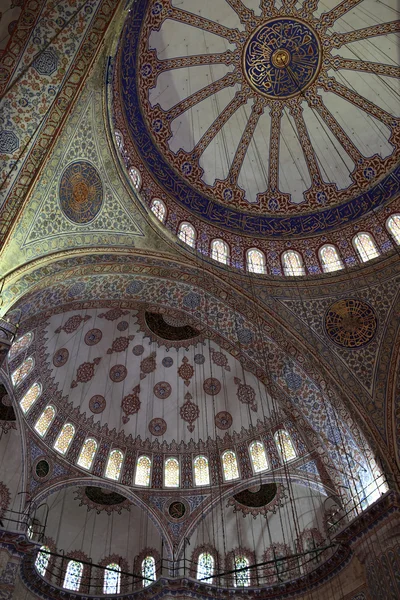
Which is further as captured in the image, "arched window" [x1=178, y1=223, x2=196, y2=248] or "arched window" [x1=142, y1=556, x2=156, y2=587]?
"arched window" [x1=142, y1=556, x2=156, y2=587]

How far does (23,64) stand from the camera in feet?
24.3

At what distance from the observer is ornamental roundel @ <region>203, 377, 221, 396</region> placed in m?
13.6

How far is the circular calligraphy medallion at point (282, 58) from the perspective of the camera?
11867mm

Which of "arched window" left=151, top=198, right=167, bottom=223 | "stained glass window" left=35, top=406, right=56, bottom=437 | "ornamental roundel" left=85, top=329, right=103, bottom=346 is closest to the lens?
"arched window" left=151, top=198, right=167, bottom=223

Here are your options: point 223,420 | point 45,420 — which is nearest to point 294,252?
point 223,420

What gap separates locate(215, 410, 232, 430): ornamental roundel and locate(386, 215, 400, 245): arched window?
648 cm

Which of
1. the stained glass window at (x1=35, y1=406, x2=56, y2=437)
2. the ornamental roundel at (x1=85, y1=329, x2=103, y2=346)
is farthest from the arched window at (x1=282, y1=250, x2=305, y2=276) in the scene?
the stained glass window at (x1=35, y1=406, x2=56, y2=437)

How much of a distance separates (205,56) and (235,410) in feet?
30.6

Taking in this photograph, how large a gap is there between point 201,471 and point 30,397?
4995 millimetres

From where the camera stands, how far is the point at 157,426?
13.8 metres

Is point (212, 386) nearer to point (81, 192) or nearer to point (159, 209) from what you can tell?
point (159, 209)

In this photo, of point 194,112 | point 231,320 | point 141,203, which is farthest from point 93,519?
point 194,112

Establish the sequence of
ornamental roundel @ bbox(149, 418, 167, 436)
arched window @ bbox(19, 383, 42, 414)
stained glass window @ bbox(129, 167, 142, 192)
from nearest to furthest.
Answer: stained glass window @ bbox(129, 167, 142, 192)
arched window @ bbox(19, 383, 42, 414)
ornamental roundel @ bbox(149, 418, 167, 436)

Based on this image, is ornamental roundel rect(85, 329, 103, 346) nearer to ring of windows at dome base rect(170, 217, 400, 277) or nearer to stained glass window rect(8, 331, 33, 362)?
stained glass window rect(8, 331, 33, 362)
